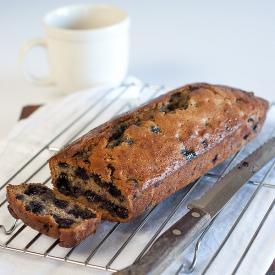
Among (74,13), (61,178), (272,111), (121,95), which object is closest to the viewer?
(61,178)

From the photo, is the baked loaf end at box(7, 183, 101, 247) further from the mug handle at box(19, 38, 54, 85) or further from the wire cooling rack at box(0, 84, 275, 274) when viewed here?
the mug handle at box(19, 38, 54, 85)

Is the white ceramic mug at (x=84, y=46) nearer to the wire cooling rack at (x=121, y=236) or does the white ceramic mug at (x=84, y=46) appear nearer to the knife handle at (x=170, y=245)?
the wire cooling rack at (x=121, y=236)

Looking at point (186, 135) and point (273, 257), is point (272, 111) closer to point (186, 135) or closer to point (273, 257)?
point (186, 135)

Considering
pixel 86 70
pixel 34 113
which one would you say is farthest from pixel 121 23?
pixel 34 113

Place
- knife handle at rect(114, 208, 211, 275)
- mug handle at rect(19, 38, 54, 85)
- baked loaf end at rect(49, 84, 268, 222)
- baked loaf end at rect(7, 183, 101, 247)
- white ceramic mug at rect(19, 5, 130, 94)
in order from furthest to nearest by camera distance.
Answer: mug handle at rect(19, 38, 54, 85), white ceramic mug at rect(19, 5, 130, 94), baked loaf end at rect(49, 84, 268, 222), baked loaf end at rect(7, 183, 101, 247), knife handle at rect(114, 208, 211, 275)

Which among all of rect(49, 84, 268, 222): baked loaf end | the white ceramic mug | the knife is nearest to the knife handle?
the knife

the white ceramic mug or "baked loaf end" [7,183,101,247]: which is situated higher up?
the white ceramic mug

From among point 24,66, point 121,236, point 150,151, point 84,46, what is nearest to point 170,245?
point 121,236
